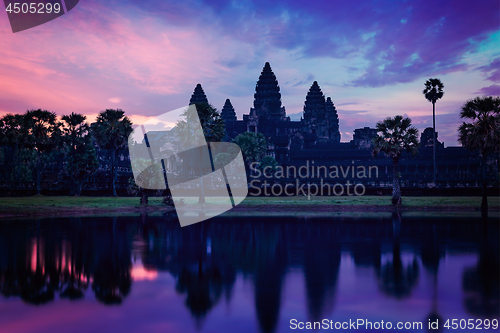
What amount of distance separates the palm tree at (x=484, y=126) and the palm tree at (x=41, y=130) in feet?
155

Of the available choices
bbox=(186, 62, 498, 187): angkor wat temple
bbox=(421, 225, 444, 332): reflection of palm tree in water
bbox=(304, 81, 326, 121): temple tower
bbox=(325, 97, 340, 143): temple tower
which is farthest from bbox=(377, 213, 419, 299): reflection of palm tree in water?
bbox=(325, 97, 340, 143): temple tower

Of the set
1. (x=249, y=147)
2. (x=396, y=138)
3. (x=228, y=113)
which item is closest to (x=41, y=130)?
(x=249, y=147)

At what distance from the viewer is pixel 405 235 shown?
71.3 ft

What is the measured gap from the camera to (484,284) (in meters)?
11.8

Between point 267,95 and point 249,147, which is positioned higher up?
point 267,95

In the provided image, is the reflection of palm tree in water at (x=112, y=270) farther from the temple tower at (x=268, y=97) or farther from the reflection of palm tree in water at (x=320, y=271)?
the temple tower at (x=268, y=97)

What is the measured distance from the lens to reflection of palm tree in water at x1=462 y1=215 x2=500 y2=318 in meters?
9.61

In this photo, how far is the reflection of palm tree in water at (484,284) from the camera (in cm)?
961

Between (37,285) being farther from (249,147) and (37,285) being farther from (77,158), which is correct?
(249,147)

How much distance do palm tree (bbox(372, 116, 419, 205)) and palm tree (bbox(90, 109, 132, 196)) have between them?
3042cm

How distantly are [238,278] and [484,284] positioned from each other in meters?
7.04

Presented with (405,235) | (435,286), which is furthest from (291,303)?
(405,235)

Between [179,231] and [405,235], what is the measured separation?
12.3 metres

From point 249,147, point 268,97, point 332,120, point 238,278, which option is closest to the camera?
point 238,278
